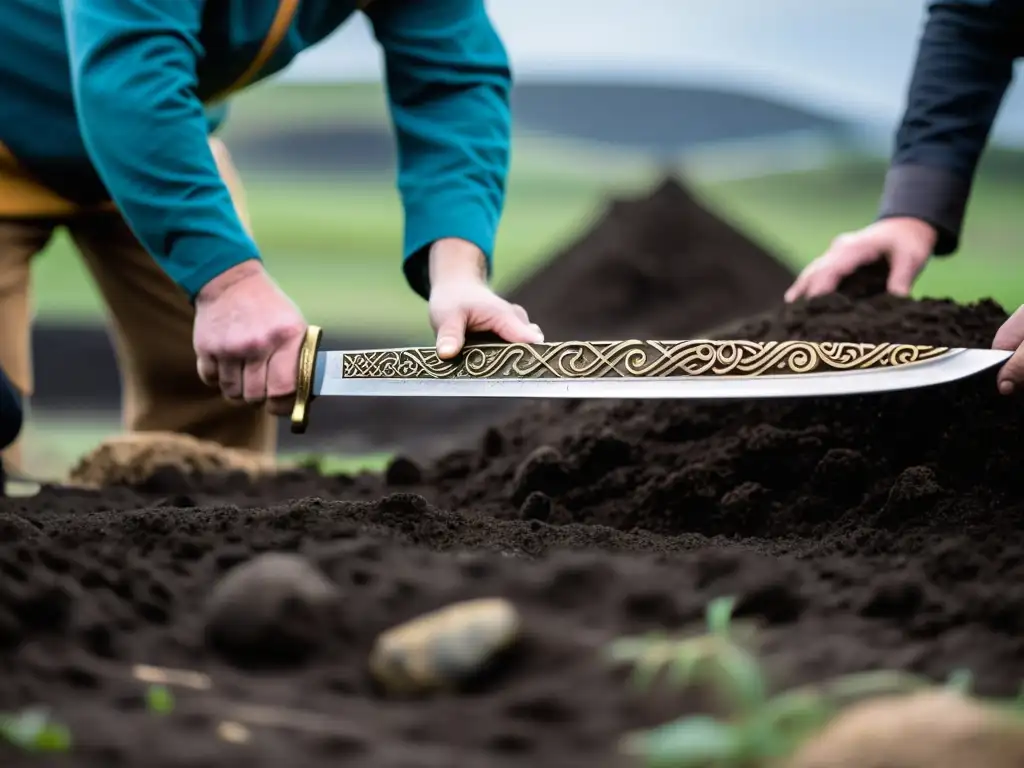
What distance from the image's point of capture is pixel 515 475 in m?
1.85

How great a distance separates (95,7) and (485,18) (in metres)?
0.74

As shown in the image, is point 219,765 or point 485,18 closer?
point 219,765

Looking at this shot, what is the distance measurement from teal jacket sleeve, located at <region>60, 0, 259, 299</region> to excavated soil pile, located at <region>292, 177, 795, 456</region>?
210cm

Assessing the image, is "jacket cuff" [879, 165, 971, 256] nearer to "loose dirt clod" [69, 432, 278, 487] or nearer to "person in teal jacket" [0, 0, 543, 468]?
"person in teal jacket" [0, 0, 543, 468]

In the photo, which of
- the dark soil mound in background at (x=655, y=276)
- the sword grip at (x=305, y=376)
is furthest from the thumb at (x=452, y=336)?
the dark soil mound in background at (x=655, y=276)

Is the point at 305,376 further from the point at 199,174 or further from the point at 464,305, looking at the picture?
the point at 199,174

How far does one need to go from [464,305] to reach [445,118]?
60 cm

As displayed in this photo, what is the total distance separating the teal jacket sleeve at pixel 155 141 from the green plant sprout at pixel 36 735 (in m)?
1.00

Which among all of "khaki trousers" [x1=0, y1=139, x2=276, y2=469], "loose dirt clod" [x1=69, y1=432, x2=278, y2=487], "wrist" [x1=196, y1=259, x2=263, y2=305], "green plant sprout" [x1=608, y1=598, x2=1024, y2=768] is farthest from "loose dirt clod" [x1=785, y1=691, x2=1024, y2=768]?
"khaki trousers" [x1=0, y1=139, x2=276, y2=469]

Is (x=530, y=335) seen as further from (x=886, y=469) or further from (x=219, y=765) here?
(x=219, y=765)

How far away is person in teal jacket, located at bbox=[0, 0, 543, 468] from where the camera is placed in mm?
1668

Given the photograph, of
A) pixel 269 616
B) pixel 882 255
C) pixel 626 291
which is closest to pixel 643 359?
pixel 269 616

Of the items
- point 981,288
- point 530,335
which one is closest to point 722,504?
point 530,335

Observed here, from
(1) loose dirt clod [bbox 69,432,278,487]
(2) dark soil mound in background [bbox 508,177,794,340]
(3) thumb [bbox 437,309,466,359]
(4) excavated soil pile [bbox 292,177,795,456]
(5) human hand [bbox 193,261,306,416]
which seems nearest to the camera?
(3) thumb [bbox 437,309,466,359]
